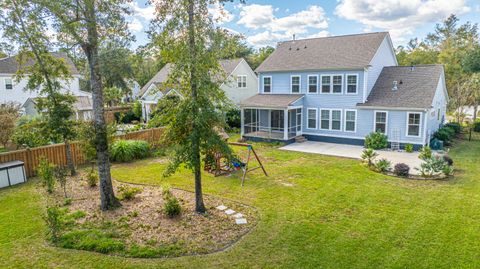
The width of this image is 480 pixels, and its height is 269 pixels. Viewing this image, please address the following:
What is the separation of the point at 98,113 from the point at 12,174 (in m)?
5.84

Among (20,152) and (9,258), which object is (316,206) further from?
(20,152)

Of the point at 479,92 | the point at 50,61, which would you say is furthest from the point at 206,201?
the point at 479,92

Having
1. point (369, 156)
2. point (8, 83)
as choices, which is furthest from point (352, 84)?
point (8, 83)

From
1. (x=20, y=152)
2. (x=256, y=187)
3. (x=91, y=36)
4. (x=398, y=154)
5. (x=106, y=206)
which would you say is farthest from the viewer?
(x=398, y=154)

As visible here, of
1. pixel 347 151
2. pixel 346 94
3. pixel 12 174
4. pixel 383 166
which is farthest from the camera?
pixel 346 94

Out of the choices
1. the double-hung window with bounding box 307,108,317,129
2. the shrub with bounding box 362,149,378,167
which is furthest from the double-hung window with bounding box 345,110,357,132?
the shrub with bounding box 362,149,378,167

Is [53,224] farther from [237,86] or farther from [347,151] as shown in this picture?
[237,86]

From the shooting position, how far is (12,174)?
1134 cm

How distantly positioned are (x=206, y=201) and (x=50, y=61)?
26.4 feet

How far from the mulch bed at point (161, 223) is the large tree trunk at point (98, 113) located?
1.52 feet

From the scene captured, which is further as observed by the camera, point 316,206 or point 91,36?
point 316,206

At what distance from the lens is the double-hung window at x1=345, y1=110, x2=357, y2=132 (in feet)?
61.5

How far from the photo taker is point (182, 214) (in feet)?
27.1

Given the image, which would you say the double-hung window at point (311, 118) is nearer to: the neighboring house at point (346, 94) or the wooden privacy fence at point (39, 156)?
the neighboring house at point (346, 94)
